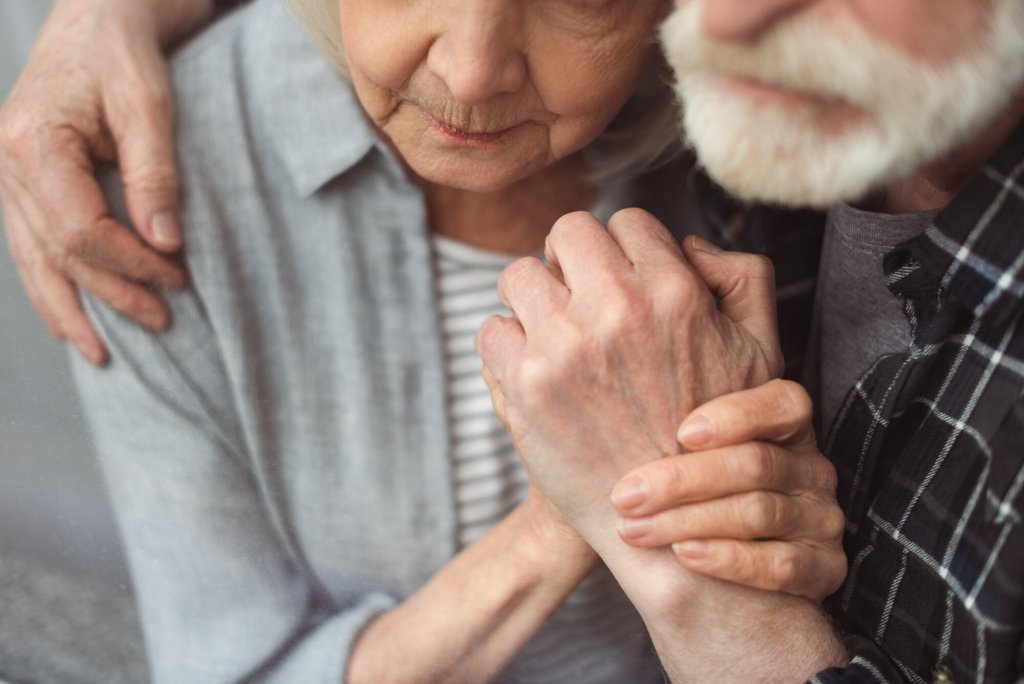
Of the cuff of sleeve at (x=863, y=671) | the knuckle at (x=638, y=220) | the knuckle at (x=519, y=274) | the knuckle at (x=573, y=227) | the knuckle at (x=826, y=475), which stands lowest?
the cuff of sleeve at (x=863, y=671)

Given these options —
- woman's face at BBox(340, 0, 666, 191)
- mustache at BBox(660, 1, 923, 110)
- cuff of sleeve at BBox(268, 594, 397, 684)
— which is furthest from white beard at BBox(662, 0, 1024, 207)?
cuff of sleeve at BBox(268, 594, 397, 684)

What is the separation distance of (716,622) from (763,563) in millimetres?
73

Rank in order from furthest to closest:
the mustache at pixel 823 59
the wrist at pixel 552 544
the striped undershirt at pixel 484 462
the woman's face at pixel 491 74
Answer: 1. the striped undershirt at pixel 484 462
2. the wrist at pixel 552 544
3. the woman's face at pixel 491 74
4. the mustache at pixel 823 59

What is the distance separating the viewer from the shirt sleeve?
2.84 ft

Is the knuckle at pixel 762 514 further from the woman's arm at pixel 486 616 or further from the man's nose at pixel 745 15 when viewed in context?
the man's nose at pixel 745 15

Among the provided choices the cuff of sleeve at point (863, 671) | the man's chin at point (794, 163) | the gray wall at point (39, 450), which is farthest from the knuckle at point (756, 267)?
the gray wall at point (39, 450)

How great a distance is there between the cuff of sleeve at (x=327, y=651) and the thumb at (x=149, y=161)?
387mm

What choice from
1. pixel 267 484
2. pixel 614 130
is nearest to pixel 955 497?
pixel 614 130

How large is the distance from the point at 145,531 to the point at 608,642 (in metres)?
0.46

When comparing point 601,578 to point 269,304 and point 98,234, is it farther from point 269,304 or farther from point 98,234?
point 98,234

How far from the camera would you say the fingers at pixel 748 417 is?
2.49ft

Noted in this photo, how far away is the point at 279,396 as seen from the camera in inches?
37.4

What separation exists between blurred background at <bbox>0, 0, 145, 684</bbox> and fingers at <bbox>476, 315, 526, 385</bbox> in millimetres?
354

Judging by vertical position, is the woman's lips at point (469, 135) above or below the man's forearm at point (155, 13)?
below
